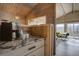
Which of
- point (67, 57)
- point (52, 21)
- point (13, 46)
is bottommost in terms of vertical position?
point (67, 57)

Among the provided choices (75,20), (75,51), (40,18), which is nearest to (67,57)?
(75,51)

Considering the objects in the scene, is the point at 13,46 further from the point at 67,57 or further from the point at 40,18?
the point at 67,57

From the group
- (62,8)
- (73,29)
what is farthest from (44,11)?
(73,29)

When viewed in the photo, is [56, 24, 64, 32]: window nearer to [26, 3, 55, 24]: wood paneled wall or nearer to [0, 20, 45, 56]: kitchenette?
[26, 3, 55, 24]: wood paneled wall

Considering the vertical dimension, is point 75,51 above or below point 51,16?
below

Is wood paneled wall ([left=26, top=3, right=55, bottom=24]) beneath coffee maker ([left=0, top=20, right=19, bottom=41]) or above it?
above

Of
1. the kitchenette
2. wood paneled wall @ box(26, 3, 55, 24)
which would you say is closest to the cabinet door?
the kitchenette

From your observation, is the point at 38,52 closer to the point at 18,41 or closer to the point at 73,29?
the point at 18,41

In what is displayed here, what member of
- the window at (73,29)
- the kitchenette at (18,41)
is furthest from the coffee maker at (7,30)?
the window at (73,29)

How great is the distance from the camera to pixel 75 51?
234cm

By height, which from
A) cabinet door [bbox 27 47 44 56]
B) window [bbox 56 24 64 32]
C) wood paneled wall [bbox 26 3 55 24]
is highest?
wood paneled wall [bbox 26 3 55 24]

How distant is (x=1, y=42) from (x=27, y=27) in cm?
52

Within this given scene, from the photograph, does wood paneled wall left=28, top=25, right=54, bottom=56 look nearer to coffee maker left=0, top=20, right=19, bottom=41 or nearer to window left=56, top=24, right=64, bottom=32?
window left=56, top=24, right=64, bottom=32

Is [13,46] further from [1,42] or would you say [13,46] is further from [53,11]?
[53,11]
